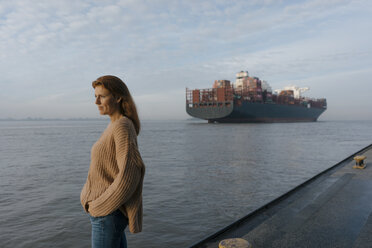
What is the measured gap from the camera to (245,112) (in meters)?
58.5

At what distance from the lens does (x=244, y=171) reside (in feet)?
35.2

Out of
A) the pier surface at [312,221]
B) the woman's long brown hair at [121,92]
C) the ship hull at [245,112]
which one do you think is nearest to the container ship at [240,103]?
the ship hull at [245,112]

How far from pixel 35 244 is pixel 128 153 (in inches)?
171

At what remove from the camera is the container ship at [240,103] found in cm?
5753

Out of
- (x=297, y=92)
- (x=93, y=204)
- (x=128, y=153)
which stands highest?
(x=297, y=92)

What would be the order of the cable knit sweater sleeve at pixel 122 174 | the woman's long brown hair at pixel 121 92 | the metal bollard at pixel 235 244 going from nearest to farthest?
the cable knit sweater sleeve at pixel 122 174, the woman's long brown hair at pixel 121 92, the metal bollard at pixel 235 244

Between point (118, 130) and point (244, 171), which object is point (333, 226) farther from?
point (244, 171)

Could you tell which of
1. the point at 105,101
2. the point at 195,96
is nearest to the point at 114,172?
the point at 105,101

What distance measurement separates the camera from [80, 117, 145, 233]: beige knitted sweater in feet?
5.02

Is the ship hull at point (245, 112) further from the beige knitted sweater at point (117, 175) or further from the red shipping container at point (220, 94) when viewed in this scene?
the beige knitted sweater at point (117, 175)

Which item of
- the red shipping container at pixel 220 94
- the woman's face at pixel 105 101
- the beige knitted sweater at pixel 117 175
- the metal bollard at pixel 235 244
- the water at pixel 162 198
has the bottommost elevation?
the water at pixel 162 198

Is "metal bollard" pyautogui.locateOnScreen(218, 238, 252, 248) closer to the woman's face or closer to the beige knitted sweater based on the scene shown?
the beige knitted sweater

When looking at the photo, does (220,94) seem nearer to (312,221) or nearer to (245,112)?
(245,112)

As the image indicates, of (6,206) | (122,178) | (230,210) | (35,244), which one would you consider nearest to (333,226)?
(230,210)
